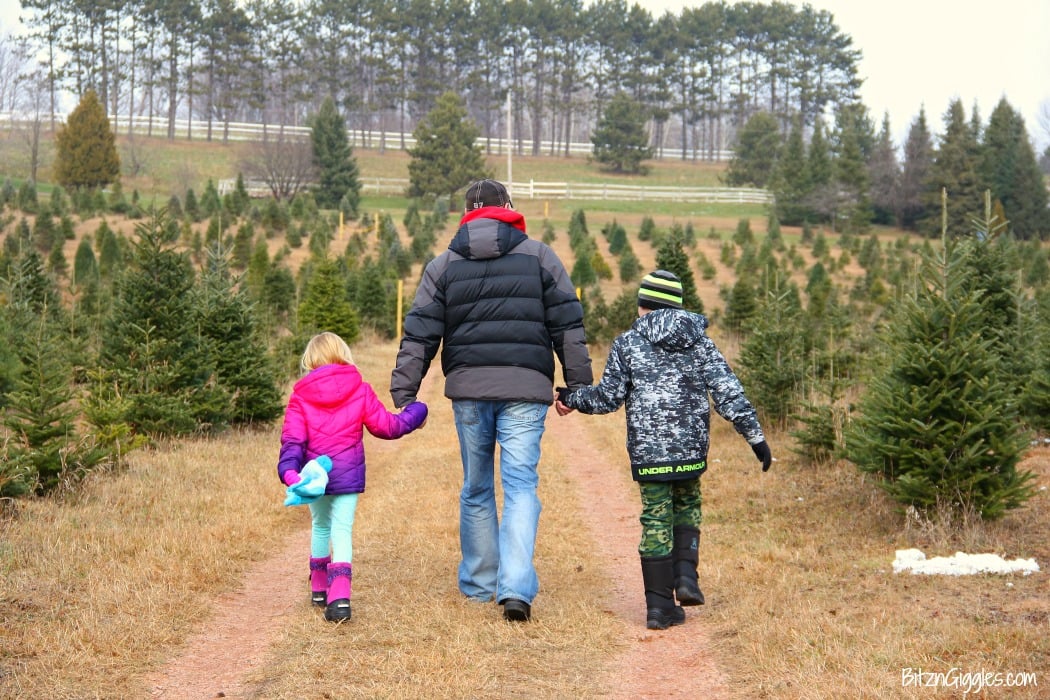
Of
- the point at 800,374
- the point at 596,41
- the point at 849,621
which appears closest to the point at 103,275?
the point at 800,374

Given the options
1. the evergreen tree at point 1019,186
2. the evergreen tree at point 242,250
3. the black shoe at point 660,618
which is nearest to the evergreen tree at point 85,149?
the evergreen tree at point 242,250

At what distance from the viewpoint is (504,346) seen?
5957mm

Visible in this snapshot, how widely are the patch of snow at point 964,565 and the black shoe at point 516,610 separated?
264 cm

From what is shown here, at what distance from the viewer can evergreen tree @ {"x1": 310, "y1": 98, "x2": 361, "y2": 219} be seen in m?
55.2

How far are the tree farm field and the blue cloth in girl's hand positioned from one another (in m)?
0.69

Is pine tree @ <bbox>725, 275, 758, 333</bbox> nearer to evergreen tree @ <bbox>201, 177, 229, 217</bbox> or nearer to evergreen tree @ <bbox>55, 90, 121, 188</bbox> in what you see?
evergreen tree @ <bbox>201, 177, 229, 217</bbox>

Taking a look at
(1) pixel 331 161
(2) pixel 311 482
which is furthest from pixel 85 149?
(2) pixel 311 482

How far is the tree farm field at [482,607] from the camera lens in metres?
4.96

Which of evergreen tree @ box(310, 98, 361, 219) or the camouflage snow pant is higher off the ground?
evergreen tree @ box(310, 98, 361, 219)

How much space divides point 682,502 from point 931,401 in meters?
3.05

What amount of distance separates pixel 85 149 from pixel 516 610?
50665 mm

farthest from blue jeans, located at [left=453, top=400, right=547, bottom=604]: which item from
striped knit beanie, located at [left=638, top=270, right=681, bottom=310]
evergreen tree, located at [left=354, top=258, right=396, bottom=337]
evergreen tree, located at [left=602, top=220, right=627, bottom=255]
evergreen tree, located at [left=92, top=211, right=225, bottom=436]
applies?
evergreen tree, located at [left=602, top=220, right=627, bottom=255]

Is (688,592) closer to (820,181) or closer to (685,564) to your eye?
(685,564)

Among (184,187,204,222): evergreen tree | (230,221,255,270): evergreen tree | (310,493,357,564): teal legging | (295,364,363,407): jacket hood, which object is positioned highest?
(184,187,204,222): evergreen tree
